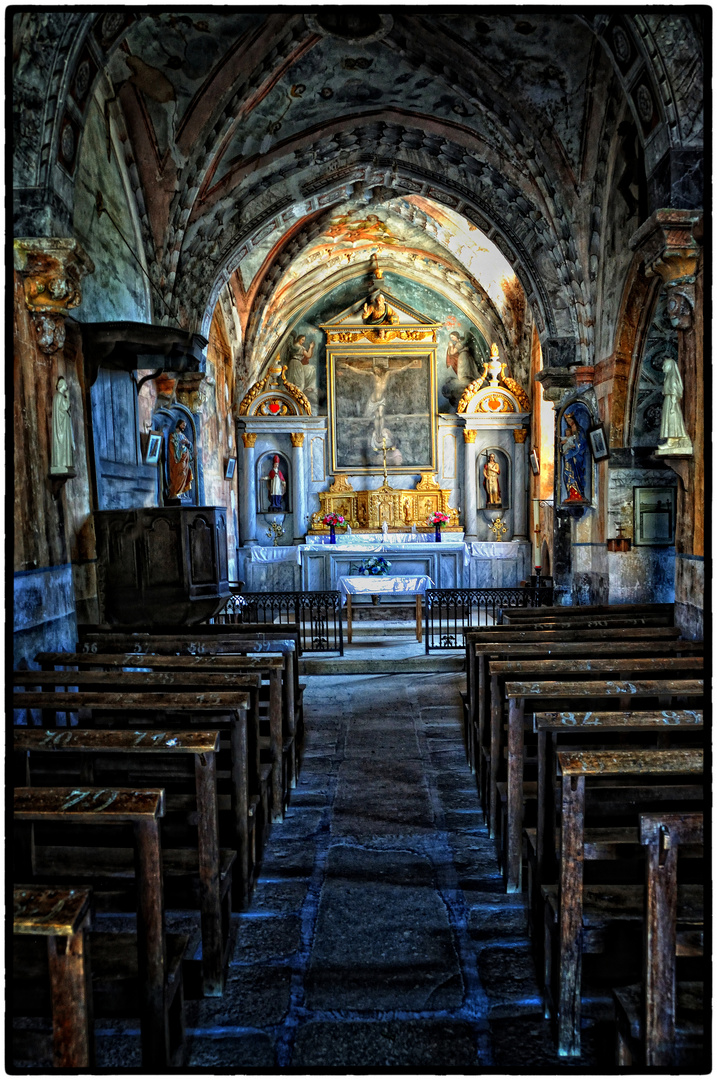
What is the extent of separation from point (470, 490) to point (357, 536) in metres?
2.75

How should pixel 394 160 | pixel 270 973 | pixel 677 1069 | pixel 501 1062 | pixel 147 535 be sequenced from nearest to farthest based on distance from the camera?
pixel 677 1069, pixel 501 1062, pixel 270 973, pixel 147 535, pixel 394 160

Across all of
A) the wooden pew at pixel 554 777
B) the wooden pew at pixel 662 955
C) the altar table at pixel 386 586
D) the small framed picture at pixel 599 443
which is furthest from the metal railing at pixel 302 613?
the wooden pew at pixel 662 955

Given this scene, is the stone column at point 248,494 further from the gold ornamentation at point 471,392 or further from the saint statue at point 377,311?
the gold ornamentation at point 471,392

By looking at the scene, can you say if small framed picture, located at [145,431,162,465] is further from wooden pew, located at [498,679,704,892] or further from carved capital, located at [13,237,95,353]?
wooden pew, located at [498,679,704,892]

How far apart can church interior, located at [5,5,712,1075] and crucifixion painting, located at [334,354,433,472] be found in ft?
0.31

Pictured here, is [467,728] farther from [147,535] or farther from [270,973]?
[147,535]

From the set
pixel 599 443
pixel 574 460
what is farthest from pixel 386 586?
pixel 599 443

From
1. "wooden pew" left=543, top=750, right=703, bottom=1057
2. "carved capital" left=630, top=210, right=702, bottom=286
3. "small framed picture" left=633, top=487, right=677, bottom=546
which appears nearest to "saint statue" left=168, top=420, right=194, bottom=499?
"small framed picture" left=633, top=487, right=677, bottom=546

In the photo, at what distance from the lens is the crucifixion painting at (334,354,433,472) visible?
643 inches

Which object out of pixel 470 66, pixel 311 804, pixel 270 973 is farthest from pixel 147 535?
pixel 470 66

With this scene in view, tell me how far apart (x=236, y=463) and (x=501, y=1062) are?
46.0 feet

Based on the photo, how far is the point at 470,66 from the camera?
912cm

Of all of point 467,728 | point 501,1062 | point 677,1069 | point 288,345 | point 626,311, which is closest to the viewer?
point 677,1069

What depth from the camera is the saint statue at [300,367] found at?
16500 mm
